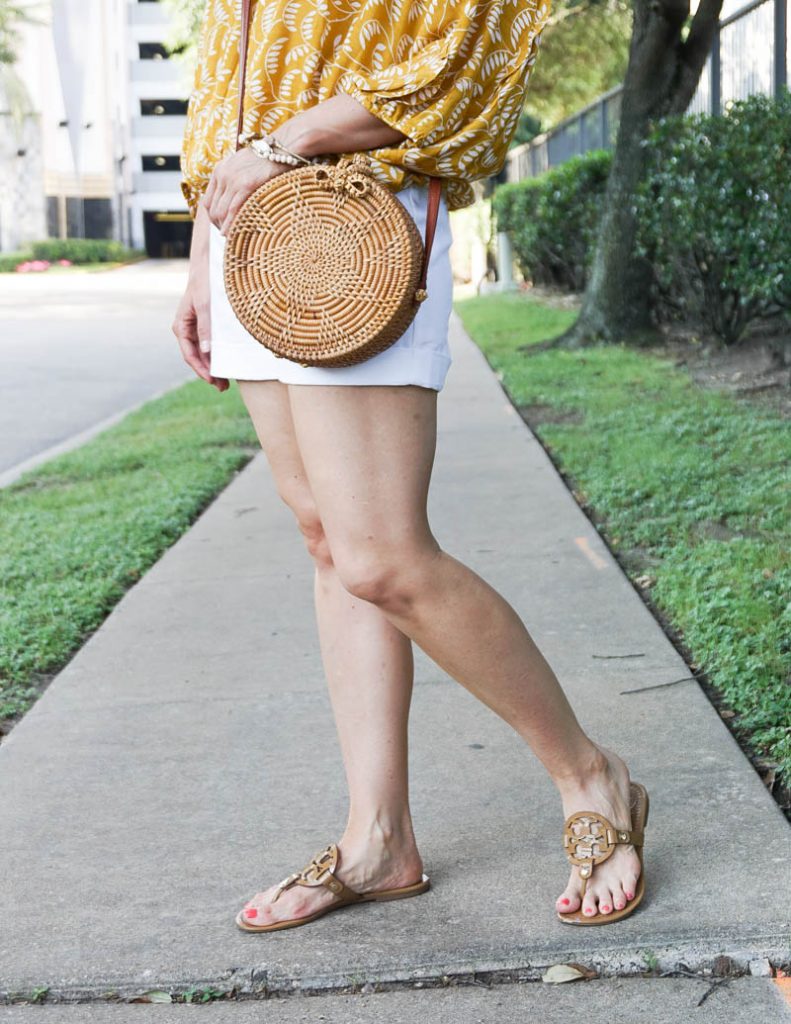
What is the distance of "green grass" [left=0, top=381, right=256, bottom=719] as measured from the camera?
4.20m

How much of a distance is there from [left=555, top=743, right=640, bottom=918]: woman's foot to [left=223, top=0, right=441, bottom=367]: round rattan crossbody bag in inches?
33.9

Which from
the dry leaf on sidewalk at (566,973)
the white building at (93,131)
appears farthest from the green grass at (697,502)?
the white building at (93,131)

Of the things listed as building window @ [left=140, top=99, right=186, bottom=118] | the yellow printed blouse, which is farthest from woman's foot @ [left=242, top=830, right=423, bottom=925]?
building window @ [left=140, top=99, right=186, bottom=118]

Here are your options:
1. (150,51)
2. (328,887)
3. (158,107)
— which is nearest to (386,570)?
(328,887)

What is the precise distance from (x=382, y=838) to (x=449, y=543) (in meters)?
2.80

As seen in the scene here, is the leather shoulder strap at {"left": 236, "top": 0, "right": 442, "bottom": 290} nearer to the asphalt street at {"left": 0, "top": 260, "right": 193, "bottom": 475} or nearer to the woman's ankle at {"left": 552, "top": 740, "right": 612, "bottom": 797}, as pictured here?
the woman's ankle at {"left": 552, "top": 740, "right": 612, "bottom": 797}

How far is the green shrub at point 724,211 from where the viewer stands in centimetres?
806

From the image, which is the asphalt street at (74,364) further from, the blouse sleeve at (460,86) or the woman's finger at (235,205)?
the blouse sleeve at (460,86)

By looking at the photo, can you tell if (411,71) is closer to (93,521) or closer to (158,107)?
(93,521)

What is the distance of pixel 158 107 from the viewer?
2704 inches

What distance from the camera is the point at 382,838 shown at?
7.70 feet

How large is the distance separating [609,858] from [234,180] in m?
1.28

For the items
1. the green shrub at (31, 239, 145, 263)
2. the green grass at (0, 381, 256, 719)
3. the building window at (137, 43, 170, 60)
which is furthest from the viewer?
the building window at (137, 43, 170, 60)

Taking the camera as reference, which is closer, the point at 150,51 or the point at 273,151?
the point at 273,151
